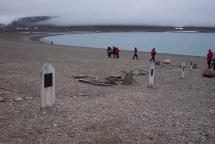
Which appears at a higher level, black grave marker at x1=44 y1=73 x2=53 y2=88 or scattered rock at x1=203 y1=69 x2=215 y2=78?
black grave marker at x1=44 y1=73 x2=53 y2=88

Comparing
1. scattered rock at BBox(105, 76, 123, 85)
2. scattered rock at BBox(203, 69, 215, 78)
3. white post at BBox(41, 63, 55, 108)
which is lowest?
scattered rock at BBox(203, 69, 215, 78)

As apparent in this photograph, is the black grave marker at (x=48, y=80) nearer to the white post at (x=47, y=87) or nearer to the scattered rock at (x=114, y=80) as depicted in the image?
the white post at (x=47, y=87)

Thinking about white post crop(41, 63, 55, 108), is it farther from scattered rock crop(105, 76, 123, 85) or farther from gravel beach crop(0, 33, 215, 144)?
scattered rock crop(105, 76, 123, 85)

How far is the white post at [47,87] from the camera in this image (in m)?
8.61

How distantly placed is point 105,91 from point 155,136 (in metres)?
5.07

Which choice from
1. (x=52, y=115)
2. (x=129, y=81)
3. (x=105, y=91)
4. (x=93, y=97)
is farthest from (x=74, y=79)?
(x=52, y=115)

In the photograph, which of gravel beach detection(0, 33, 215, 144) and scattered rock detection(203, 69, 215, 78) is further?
scattered rock detection(203, 69, 215, 78)

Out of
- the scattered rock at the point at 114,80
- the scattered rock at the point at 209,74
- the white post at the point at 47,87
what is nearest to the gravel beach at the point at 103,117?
the white post at the point at 47,87

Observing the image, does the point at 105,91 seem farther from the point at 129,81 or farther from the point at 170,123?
the point at 170,123

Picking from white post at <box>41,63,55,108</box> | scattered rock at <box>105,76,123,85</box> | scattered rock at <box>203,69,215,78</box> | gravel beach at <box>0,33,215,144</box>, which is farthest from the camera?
scattered rock at <box>203,69,215,78</box>

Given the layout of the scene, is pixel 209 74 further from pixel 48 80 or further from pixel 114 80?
pixel 48 80

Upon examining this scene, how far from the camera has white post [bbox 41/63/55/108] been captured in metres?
8.61

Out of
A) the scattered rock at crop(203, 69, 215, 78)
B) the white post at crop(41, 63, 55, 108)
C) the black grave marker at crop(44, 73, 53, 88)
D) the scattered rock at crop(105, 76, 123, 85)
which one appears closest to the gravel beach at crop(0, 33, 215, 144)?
the white post at crop(41, 63, 55, 108)

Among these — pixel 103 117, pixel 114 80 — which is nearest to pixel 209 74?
pixel 114 80
